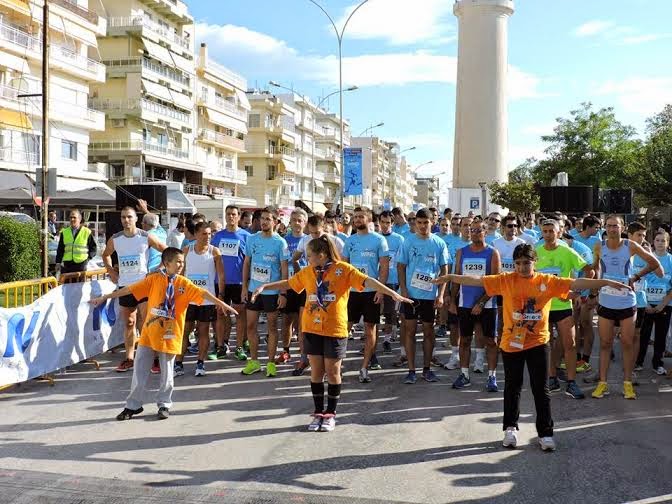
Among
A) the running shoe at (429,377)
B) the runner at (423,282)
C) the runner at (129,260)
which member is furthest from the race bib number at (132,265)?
the running shoe at (429,377)

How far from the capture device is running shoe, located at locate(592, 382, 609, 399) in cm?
766

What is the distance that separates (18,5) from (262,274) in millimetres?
33724

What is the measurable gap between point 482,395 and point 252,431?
2796 millimetres

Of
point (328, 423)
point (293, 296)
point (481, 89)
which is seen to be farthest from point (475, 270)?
point (481, 89)

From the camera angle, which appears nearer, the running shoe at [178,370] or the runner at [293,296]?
the running shoe at [178,370]

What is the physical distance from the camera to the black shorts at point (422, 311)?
848cm

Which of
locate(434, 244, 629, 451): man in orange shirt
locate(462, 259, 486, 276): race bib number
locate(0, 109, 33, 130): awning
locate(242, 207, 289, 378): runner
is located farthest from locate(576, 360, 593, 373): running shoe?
locate(0, 109, 33, 130): awning

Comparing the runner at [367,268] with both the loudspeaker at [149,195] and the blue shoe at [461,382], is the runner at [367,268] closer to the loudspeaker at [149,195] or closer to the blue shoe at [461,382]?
the blue shoe at [461,382]

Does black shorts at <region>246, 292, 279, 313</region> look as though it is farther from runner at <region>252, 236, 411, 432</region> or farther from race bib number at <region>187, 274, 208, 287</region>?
runner at <region>252, 236, 411, 432</region>

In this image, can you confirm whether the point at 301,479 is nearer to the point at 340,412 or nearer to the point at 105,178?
the point at 340,412

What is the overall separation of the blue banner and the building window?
17354 mm

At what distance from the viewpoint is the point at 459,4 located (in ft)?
182

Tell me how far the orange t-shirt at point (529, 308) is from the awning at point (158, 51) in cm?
4834

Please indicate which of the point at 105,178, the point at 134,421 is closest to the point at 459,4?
the point at 105,178
